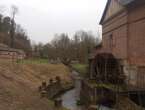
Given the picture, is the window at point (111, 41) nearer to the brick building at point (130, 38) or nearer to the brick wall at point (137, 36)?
the brick building at point (130, 38)

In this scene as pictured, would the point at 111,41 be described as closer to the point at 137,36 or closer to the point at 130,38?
the point at 130,38

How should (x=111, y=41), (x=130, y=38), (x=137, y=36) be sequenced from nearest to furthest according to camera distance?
(x=137, y=36), (x=130, y=38), (x=111, y=41)

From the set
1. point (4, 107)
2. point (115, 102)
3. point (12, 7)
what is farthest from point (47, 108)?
point (12, 7)

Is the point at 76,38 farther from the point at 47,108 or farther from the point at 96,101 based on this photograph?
the point at 47,108

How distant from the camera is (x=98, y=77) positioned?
64.4ft

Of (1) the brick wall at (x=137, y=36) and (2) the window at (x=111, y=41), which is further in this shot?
(2) the window at (x=111, y=41)

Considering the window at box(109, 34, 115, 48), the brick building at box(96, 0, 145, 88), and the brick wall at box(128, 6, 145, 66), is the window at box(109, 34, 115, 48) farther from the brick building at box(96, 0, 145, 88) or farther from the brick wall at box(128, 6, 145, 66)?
the brick wall at box(128, 6, 145, 66)

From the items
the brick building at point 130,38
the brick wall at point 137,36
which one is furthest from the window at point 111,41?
the brick wall at point 137,36

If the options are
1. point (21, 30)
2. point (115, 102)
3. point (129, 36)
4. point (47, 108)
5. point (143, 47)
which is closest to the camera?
point (47, 108)

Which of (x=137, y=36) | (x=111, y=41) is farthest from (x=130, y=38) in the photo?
(x=111, y=41)

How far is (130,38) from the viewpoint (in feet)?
58.3

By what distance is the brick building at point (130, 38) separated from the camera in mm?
16297

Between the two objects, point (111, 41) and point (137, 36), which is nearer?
point (137, 36)

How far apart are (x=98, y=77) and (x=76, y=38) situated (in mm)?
47551
